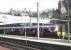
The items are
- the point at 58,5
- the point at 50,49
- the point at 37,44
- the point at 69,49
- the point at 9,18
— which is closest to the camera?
the point at 69,49

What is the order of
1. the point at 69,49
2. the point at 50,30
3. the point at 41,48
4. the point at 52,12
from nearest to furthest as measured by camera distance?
the point at 69,49
the point at 41,48
the point at 50,30
the point at 52,12

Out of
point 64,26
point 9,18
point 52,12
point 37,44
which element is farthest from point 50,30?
point 9,18

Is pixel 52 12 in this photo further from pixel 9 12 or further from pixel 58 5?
pixel 9 12

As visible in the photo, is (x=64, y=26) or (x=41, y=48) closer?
(x=41, y=48)

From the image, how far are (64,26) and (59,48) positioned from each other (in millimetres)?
23303

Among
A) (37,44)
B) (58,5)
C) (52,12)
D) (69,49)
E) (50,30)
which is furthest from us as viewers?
(52,12)

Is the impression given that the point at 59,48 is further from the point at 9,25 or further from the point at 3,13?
the point at 3,13

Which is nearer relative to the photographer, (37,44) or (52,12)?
(37,44)

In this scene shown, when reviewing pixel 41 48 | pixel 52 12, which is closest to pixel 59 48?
pixel 41 48

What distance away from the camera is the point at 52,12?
84938 mm

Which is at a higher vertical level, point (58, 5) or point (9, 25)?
point (58, 5)

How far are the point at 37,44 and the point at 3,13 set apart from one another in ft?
327

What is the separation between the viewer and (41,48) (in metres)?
21.0

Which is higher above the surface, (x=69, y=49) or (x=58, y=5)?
(x=58, y=5)
